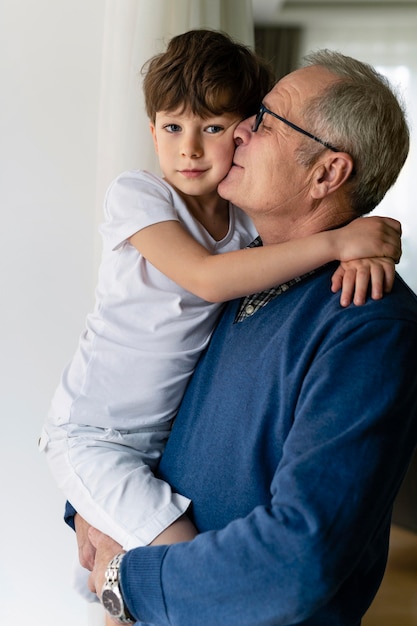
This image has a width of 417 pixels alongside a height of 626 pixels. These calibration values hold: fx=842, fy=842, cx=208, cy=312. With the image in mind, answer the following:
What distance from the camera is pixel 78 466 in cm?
162

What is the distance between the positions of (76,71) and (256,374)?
64.6 inches

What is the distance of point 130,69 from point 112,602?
143 cm

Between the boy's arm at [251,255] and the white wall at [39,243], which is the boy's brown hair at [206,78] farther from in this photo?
the white wall at [39,243]

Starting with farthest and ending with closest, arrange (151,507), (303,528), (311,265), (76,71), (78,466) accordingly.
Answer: (76,71) → (78,466) → (151,507) → (311,265) → (303,528)

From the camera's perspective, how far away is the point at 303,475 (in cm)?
115

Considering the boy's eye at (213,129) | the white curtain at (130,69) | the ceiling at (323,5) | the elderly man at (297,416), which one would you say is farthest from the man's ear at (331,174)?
the ceiling at (323,5)

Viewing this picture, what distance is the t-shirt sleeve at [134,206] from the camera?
1597mm

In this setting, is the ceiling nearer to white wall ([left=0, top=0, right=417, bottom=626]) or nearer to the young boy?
white wall ([left=0, top=0, right=417, bottom=626])

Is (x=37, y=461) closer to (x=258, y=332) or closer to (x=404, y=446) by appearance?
(x=258, y=332)

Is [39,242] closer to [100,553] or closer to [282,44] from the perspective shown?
[100,553]

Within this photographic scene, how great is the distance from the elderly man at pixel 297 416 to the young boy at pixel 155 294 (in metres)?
0.06

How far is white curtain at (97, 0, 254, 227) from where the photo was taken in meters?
2.22

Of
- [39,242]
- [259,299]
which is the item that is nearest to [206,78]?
[259,299]

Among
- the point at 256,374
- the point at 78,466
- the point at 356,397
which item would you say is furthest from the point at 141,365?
the point at 356,397
